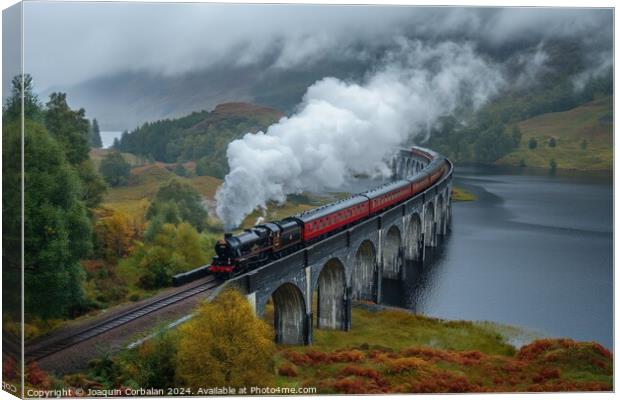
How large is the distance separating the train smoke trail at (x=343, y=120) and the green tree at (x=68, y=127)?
7.62 meters

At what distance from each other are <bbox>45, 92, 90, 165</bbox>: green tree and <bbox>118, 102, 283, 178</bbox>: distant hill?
2258 millimetres

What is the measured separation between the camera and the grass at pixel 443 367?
29.9 m

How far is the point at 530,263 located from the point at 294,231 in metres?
16.9

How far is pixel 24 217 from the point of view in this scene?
28.8 meters

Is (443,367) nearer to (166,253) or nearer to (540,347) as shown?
(540,347)

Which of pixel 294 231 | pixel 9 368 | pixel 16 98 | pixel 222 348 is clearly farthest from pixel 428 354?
pixel 16 98

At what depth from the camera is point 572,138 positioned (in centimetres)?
4153

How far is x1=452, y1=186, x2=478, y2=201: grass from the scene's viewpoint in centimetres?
6228

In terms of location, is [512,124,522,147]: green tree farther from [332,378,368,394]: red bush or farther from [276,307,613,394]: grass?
[332,378,368,394]: red bush

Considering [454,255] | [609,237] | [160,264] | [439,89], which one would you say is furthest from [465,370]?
[454,255]

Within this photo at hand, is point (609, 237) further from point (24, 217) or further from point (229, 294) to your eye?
point (24, 217)

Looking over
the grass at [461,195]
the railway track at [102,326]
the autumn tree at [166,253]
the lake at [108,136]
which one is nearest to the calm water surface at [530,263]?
the grass at [461,195]

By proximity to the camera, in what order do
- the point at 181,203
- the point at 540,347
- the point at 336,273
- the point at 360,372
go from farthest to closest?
the point at 336,273, the point at 181,203, the point at 540,347, the point at 360,372

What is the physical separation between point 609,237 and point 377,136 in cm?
2149
